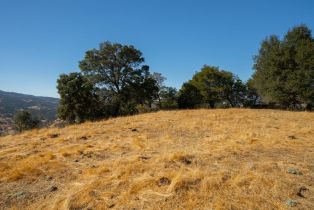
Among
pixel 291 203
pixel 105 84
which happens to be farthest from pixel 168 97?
pixel 291 203

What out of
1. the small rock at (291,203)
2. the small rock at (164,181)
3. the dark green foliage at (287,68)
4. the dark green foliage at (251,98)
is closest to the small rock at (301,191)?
the small rock at (291,203)

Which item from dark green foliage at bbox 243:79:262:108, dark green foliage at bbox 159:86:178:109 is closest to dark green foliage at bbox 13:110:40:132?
dark green foliage at bbox 159:86:178:109

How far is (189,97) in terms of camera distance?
3506 centimetres

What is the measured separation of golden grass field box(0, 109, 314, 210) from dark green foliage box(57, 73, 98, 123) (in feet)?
68.2

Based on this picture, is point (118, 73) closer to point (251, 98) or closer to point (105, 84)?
point (105, 84)

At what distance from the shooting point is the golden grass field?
4.50 meters

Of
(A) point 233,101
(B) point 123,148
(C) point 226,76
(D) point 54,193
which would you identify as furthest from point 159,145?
(A) point 233,101

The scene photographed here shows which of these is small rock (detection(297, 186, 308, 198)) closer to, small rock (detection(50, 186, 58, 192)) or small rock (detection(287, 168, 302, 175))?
small rock (detection(287, 168, 302, 175))

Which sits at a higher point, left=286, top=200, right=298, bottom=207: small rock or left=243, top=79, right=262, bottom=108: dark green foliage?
left=243, top=79, right=262, bottom=108: dark green foliage

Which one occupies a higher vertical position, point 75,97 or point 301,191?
point 75,97

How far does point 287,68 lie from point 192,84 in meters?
13.2

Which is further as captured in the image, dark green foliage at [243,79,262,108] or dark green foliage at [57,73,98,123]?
dark green foliage at [243,79,262,108]

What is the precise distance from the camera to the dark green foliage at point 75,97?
29766mm

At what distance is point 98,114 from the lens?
104ft
